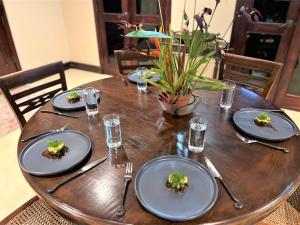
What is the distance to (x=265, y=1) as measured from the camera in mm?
2473

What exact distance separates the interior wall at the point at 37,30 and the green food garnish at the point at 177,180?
3644 millimetres

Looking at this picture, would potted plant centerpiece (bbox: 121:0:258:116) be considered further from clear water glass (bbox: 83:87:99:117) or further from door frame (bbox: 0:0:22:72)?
door frame (bbox: 0:0:22:72)

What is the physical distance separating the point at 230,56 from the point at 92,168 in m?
1.32

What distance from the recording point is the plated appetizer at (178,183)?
74 cm

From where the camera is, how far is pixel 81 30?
12.8ft

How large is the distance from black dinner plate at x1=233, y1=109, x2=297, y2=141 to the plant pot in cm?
22

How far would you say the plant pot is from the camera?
1.10 m

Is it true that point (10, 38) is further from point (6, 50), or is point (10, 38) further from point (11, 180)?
point (11, 180)

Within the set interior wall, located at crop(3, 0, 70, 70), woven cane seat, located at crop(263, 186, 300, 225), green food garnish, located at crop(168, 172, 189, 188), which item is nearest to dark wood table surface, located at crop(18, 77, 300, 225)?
green food garnish, located at crop(168, 172, 189, 188)

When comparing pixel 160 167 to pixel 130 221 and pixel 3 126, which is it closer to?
pixel 130 221

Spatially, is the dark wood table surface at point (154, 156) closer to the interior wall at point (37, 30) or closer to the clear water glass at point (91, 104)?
the clear water glass at point (91, 104)

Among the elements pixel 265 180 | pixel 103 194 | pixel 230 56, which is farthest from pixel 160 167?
pixel 230 56

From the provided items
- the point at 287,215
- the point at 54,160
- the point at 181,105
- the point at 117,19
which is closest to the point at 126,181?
the point at 54,160

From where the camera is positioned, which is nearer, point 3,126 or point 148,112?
point 148,112
